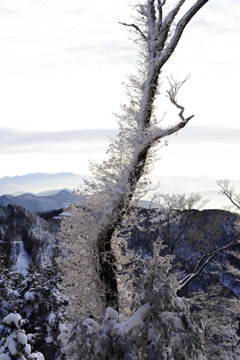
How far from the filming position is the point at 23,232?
63.8m

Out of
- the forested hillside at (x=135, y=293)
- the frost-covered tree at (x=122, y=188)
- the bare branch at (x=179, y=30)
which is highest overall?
the bare branch at (x=179, y=30)

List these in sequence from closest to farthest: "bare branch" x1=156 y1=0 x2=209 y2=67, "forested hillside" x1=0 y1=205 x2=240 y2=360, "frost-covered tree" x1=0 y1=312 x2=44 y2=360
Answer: "forested hillside" x1=0 y1=205 x2=240 y2=360 → "bare branch" x1=156 y1=0 x2=209 y2=67 → "frost-covered tree" x1=0 y1=312 x2=44 y2=360

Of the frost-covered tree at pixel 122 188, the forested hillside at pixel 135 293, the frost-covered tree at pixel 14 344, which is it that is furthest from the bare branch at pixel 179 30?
the frost-covered tree at pixel 14 344

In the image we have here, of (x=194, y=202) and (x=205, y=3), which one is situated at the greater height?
(x=205, y=3)

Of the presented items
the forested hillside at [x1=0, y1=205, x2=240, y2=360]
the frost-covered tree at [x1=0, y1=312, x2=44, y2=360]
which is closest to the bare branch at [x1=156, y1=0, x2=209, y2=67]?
the forested hillside at [x1=0, y1=205, x2=240, y2=360]

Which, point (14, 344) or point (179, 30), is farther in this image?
point (14, 344)

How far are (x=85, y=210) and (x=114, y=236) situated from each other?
105 centimetres

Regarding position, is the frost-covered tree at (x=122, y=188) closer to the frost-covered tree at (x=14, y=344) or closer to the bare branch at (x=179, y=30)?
the bare branch at (x=179, y=30)

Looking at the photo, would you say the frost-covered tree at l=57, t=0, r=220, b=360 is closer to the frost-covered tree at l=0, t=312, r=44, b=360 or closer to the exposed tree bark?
the exposed tree bark

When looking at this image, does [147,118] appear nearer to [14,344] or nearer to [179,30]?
[179,30]

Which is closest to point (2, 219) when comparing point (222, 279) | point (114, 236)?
point (222, 279)

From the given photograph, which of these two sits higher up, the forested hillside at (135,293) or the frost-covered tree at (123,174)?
the frost-covered tree at (123,174)

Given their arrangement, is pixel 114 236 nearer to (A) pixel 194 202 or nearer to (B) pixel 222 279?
(A) pixel 194 202

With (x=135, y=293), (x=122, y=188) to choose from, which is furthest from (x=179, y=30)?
(x=135, y=293)
